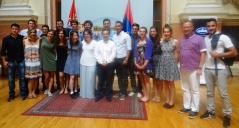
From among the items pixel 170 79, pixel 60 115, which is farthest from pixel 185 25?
pixel 60 115

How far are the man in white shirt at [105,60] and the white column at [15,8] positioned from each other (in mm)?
3628

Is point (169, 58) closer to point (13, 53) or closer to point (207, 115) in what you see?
point (207, 115)

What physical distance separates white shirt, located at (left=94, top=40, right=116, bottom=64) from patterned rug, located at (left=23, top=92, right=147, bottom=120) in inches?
29.5

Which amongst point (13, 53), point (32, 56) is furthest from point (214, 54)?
point (13, 53)

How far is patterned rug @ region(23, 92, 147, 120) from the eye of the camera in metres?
3.56

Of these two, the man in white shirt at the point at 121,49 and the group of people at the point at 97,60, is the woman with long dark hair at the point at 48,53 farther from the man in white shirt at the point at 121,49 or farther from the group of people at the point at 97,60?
the man in white shirt at the point at 121,49

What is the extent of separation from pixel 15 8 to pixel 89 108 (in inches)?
181

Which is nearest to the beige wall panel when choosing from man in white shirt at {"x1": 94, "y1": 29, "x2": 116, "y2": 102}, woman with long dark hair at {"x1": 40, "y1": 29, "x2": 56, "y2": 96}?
woman with long dark hair at {"x1": 40, "y1": 29, "x2": 56, "y2": 96}

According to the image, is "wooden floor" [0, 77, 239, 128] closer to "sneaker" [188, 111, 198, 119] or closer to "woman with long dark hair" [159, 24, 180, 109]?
"sneaker" [188, 111, 198, 119]

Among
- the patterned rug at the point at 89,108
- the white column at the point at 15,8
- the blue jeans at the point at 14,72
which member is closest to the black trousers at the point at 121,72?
the patterned rug at the point at 89,108

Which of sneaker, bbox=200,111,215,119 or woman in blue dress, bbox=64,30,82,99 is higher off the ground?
woman in blue dress, bbox=64,30,82,99

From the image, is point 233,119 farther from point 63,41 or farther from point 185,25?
point 63,41

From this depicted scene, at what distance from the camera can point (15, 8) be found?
6.93 meters

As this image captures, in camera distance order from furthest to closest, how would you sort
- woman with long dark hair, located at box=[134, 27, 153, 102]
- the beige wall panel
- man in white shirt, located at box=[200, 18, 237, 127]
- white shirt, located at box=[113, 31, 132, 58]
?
the beige wall panel
white shirt, located at box=[113, 31, 132, 58]
woman with long dark hair, located at box=[134, 27, 153, 102]
man in white shirt, located at box=[200, 18, 237, 127]
